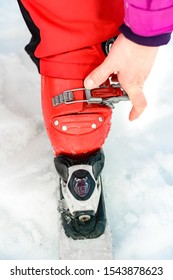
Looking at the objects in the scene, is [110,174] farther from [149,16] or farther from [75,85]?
[149,16]


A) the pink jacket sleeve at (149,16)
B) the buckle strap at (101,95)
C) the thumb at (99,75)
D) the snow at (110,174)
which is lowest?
the snow at (110,174)

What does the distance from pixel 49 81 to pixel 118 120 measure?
280mm

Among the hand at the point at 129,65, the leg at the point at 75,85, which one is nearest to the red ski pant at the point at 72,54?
the leg at the point at 75,85

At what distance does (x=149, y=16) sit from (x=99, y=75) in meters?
0.15

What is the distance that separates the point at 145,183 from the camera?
3.89 ft

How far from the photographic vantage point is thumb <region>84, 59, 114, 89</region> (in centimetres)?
91

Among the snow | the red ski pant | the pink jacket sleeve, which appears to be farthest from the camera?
the snow

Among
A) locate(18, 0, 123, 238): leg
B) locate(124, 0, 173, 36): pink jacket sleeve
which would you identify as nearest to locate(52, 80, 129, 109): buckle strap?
locate(18, 0, 123, 238): leg

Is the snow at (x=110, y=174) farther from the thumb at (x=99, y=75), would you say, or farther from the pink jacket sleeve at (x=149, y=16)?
the pink jacket sleeve at (x=149, y=16)

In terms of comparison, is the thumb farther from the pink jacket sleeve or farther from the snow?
the snow

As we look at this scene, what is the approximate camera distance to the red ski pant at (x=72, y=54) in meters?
0.99

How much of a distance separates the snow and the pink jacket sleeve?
44cm

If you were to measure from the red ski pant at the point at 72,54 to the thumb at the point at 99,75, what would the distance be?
0.08 m
